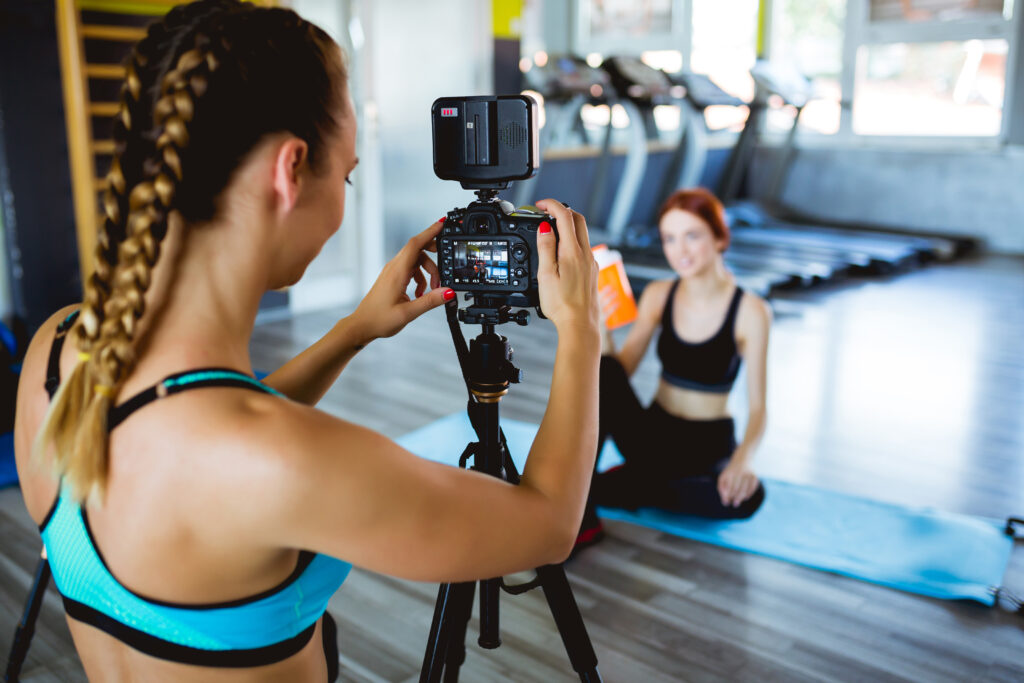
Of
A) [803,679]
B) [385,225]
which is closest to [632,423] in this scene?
[803,679]

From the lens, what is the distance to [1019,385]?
144 inches

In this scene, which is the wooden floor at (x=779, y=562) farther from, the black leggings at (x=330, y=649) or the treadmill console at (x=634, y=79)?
the treadmill console at (x=634, y=79)

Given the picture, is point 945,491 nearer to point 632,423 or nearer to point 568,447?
point 632,423

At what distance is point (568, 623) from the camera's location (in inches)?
47.8

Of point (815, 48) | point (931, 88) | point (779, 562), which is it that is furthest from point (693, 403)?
point (815, 48)

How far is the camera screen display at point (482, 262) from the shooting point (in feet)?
3.53

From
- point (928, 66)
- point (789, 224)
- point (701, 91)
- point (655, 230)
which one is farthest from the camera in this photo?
point (789, 224)

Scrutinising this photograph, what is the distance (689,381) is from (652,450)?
0.22 meters

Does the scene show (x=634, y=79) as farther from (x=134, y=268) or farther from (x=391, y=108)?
(x=134, y=268)

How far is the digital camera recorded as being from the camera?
3.41 feet

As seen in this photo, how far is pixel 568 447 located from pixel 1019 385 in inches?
138

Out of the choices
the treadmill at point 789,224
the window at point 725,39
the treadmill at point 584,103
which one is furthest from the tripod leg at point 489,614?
the window at point 725,39

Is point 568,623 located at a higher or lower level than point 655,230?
higher

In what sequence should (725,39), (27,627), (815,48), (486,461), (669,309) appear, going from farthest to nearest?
(725,39) → (815,48) → (669,309) → (27,627) → (486,461)
